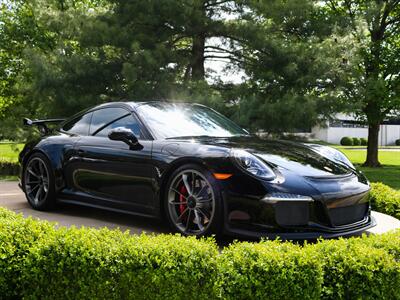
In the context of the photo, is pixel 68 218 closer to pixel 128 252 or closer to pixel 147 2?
pixel 128 252

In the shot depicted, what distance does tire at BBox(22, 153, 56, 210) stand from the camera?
5.62 metres

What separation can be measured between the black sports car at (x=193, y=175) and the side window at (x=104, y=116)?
0.02 meters

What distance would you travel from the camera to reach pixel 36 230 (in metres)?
3.59

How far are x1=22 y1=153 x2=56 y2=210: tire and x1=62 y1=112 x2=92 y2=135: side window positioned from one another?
452mm

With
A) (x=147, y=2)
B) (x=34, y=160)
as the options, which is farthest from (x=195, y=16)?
(x=34, y=160)

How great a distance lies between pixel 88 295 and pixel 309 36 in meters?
11.6

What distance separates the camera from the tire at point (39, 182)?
5625 millimetres

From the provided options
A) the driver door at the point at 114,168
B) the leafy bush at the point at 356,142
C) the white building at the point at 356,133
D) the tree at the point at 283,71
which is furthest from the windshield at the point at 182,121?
the leafy bush at the point at 356,142

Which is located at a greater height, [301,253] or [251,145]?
[251,145]

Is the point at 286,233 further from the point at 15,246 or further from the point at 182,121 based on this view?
the point at 15,246

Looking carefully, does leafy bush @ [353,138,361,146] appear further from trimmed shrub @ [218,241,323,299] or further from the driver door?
trimmed shrub @ [218,241,323,299]

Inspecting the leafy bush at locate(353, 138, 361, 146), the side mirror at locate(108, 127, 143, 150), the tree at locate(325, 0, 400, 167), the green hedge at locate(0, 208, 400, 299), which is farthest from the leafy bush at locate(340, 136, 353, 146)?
the green hedge at locate(0, 208, 400, 299)

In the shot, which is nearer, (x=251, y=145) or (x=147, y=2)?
(x=251, y=145)

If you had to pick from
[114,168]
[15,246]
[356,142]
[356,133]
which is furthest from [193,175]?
[356,133]
